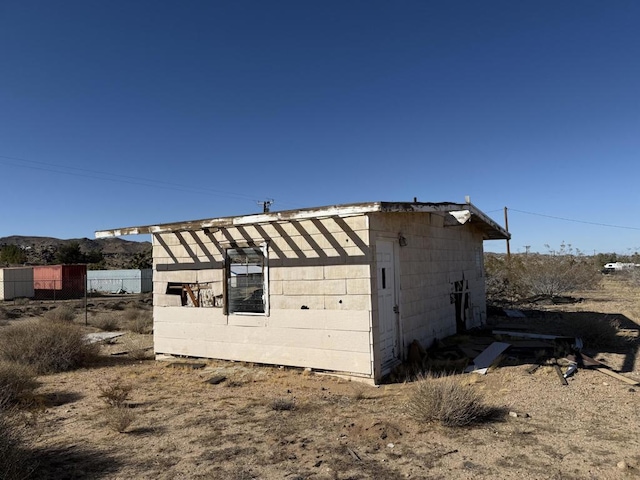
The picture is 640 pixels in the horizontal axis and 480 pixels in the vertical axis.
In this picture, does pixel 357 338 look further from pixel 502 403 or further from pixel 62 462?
pixel 62 462

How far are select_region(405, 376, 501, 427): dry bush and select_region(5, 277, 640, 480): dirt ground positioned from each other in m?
0.15

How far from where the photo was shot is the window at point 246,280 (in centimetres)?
924

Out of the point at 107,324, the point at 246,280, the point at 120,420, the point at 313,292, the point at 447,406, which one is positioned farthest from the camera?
the point at 107,324

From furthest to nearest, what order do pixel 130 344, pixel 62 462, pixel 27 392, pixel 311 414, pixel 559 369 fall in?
pixel 130 344
pixel 559 369
pixel 27 392
pixel 311 414
pixel 62 462

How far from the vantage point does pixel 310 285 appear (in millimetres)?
8570

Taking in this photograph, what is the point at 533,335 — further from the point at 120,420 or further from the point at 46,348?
the point at 46,348

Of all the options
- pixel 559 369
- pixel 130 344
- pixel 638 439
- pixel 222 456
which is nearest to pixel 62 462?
pixel 222 456

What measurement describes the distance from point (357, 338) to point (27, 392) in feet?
18.7

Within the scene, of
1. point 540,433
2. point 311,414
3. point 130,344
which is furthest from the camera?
point 130,344

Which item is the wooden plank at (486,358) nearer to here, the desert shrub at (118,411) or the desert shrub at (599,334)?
the desert shrub at (599,334)

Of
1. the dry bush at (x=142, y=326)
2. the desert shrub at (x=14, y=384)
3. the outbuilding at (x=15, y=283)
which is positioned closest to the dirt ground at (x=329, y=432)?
the desert shrub at (x=14, y=384)

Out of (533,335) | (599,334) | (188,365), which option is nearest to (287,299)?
(188,365)

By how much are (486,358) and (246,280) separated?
5226mm

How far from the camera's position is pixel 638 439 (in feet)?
16.4
